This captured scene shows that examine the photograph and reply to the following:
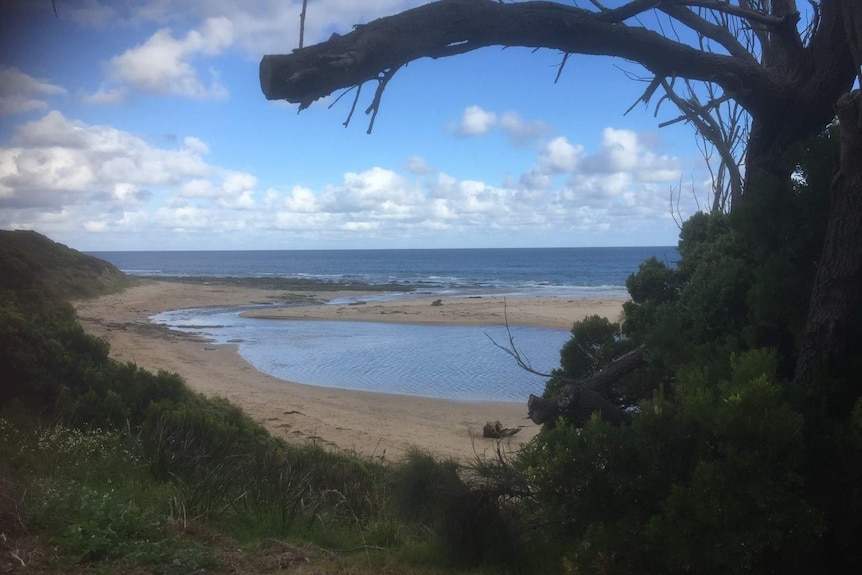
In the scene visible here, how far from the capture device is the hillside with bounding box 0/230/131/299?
11.3 m

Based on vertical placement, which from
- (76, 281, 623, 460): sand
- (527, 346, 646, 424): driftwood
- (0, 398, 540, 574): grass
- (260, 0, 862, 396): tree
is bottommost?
(76, 281, 623, 460): sand

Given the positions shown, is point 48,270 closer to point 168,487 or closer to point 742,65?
point 168,487

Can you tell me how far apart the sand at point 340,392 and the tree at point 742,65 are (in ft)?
9.53

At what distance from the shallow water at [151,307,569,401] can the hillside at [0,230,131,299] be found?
388cm

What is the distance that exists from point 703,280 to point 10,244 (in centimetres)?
1179

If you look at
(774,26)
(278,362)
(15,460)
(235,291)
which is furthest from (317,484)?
(235,291)

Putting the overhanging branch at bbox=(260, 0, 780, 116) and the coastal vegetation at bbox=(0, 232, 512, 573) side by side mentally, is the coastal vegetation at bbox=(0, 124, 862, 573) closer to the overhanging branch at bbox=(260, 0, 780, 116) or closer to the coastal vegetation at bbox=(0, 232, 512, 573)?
the coastal vegetation at bbox=(0, 232, 512, 573)

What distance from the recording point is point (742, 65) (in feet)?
15.2

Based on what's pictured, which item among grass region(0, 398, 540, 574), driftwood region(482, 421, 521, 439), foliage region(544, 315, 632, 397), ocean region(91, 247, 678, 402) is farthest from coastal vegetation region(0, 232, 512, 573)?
ocean region(91, 247, 678, 402)

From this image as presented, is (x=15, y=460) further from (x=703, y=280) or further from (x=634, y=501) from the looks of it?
(x=703, y=280)

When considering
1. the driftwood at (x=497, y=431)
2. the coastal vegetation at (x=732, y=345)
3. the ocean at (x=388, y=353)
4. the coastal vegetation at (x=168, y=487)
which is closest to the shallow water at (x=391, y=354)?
the ocean at (x=388, y=353)

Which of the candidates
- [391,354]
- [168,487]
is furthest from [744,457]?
[391,354]

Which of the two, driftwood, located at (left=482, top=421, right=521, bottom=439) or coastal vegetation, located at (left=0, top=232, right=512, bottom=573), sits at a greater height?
coastal vegetation, located at (left=0, top=232, right=512, bottom=573)

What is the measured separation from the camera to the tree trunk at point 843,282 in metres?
3.91
